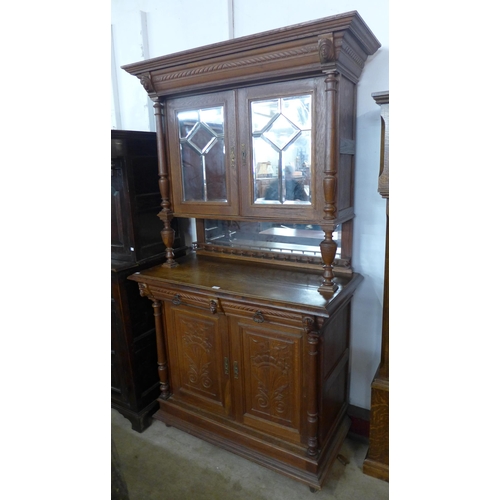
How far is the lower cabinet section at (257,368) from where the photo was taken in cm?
172

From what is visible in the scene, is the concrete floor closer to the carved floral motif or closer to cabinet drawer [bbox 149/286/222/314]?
the carved floral motif

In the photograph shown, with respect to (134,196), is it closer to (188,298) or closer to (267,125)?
(188,298)

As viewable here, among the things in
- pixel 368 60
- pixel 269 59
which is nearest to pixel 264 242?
Answer: pixel 269 59

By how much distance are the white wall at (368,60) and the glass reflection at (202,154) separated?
0.61 m

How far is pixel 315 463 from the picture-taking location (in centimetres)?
175

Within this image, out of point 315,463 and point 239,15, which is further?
point 239,15

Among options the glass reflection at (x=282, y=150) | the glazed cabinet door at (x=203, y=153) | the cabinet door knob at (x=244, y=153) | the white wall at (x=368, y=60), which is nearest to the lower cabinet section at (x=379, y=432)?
the white wall at (x=368, y=60)

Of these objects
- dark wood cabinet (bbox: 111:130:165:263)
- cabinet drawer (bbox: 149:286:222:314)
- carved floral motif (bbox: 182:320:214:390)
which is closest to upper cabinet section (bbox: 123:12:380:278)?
dark wood cabinet (bbox: 111:130:165:263)

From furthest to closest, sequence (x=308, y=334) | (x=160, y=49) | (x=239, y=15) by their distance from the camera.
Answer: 1. (x=160, y=49)
2. (x=239, y=15)
3. (x=308, y=334)

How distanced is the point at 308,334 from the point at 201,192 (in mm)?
948

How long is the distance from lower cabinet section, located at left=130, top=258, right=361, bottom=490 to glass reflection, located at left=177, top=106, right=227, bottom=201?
46 cm

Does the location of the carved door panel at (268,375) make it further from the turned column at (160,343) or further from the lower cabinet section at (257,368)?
the turned column at (160,343)
